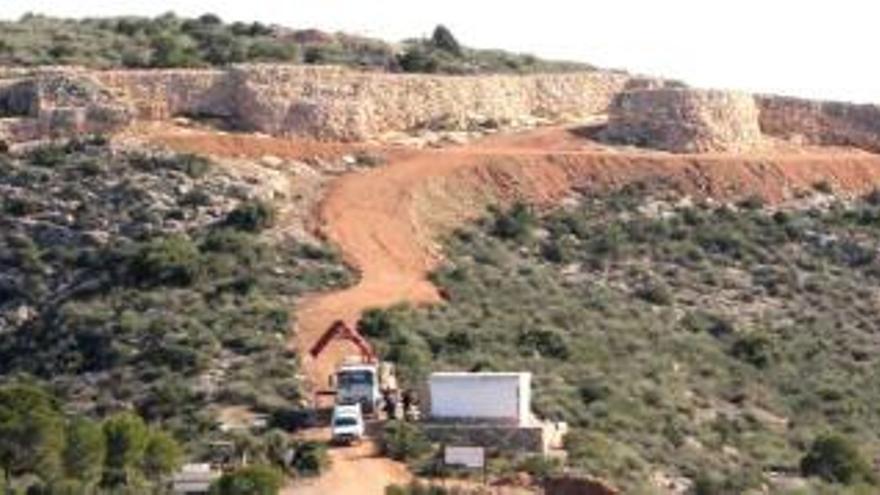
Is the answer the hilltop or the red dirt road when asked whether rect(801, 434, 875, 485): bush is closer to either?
the hilltop

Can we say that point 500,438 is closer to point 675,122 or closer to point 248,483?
point 248,483

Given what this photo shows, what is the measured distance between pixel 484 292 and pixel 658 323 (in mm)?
5249

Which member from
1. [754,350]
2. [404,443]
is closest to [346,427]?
[404,443]

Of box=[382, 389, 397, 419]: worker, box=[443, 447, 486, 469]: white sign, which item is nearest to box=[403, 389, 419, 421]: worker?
box=[382, 389, 397, 419]: worker

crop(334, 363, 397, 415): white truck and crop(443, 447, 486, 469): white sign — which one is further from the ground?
crop(334, 363, 397, 415): white truck

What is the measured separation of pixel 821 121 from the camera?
348 feet

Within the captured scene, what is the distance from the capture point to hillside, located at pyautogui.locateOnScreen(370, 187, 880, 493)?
73688 mm

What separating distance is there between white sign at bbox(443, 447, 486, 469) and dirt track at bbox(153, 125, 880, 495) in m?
6.99

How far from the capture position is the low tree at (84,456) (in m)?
64.2

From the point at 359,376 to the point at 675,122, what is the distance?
31448 millimetres

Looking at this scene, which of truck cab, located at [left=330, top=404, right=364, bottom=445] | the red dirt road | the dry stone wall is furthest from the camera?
the dry stone wall

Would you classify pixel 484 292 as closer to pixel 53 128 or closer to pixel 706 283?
pixel 706 283

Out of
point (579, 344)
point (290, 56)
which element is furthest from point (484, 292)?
point (290, 56)

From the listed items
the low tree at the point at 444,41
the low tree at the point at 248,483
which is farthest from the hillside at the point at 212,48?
the low tree at the point at 248,483
